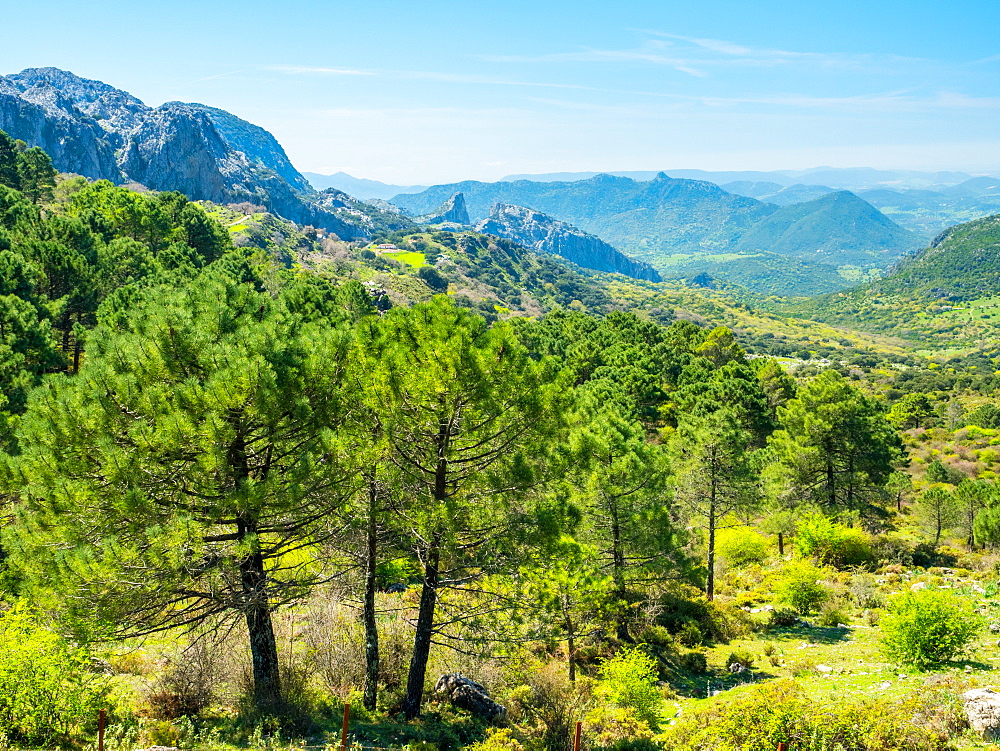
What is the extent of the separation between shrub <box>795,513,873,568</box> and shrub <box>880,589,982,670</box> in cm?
1377

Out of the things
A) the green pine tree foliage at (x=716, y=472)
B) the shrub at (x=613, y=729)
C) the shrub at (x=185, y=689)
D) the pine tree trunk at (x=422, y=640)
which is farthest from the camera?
the green pine tree foliage at (x=716, y=472)

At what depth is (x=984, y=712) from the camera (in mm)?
10062

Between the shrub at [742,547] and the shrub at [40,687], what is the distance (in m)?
29.6

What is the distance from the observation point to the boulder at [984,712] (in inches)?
386

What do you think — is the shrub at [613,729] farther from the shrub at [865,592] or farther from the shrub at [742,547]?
the shrub at [742,547]

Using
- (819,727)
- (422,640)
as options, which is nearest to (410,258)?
(422,640)

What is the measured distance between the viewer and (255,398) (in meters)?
10.2

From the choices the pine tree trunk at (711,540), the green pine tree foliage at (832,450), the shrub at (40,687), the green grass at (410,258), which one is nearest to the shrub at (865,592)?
the green pine tree foliage at (832,450)

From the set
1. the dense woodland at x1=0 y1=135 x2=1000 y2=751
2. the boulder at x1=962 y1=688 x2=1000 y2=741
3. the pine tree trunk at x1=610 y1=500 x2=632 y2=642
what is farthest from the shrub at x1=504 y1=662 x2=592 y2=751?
the boulder at x1=962 y1=688 x2=1000 y2=741

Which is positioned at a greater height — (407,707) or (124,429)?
(124,429)

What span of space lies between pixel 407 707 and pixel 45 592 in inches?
296

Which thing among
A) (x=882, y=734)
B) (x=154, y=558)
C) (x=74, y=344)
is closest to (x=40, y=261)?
(x=74, y=344)

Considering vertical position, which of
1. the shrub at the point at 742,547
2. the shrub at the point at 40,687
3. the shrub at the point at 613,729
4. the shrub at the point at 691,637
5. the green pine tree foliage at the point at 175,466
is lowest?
the shrub at the point at 742,547

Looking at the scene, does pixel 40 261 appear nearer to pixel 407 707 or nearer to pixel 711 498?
pixel 407 707
